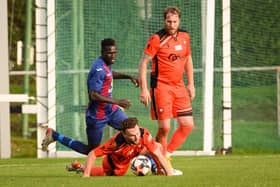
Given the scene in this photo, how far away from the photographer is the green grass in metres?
11.8

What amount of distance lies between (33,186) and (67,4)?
8.65 metres

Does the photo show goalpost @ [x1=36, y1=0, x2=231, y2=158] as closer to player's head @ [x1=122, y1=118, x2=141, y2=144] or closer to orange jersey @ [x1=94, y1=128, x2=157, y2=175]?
orange jersey @ [x1=94, y1=128, x2=157, y2=175]

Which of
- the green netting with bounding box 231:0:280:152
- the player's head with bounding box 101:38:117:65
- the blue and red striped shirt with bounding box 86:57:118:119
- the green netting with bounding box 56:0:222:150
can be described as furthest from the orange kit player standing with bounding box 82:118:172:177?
the green netting with bounding box 231:0:280:152

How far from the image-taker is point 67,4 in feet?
65.7

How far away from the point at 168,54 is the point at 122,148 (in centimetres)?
216

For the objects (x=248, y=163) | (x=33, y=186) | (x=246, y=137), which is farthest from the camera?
(x=246, y=137)

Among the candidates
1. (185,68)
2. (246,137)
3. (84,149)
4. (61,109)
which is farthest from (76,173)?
(246,137)

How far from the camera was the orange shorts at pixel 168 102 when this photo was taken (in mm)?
14539

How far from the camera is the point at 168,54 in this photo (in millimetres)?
14617

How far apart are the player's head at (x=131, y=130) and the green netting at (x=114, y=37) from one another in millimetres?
7308

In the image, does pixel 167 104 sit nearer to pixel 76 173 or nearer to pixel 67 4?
pixel 76 173

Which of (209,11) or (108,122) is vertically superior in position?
(209,11)

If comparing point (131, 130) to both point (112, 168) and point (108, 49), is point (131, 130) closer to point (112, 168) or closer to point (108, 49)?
point (112, 168)

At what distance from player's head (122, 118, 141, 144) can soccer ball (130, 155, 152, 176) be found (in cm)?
61
